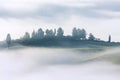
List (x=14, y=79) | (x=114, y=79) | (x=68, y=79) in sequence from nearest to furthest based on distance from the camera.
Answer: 1. (x=114, y=79)
2. (x=68, y=79)
3. (x=14, y=79)

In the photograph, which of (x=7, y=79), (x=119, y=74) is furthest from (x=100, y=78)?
(x=7, y=79)

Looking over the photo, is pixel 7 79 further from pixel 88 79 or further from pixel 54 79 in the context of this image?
pixel 88 79

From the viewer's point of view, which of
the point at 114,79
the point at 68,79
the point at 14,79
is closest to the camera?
the point at 114,79

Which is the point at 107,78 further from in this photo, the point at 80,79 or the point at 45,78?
the point at 45,78

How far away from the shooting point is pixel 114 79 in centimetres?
17275

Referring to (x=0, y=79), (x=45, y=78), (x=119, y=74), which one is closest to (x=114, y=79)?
(x=119, y=74)

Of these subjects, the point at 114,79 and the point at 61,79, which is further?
the point at 61,79

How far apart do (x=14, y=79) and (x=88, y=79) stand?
126ft

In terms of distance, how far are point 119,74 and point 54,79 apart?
27788 mm

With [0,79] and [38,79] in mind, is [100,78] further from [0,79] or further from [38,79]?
[0,79]

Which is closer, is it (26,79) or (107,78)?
(107,78)

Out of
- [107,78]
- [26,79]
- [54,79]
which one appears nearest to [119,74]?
[107,78]

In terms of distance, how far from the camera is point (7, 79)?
19350 centimetres

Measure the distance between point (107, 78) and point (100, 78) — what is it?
2.80m
